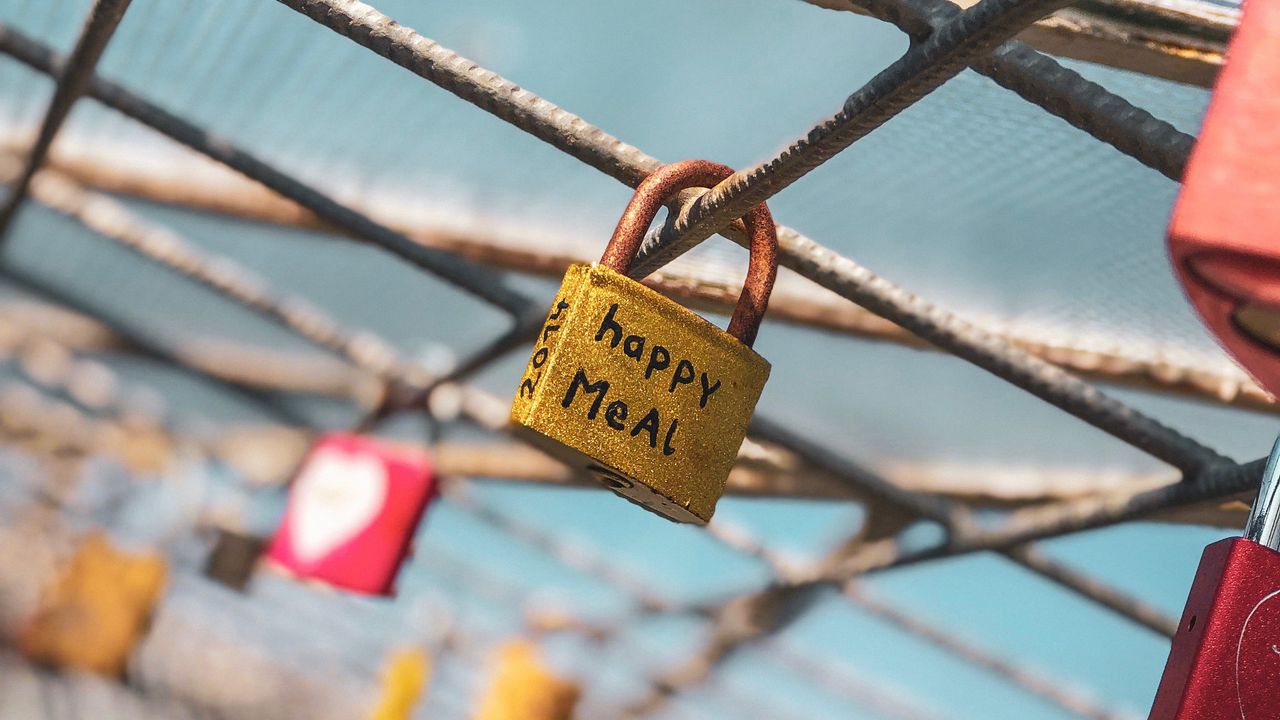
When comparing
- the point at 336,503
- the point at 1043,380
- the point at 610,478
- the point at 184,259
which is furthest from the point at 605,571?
the point at 610,478

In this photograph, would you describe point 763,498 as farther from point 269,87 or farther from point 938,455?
point 269,87

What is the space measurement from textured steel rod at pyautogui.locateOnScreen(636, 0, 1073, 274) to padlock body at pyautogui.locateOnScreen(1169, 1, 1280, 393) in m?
0.26

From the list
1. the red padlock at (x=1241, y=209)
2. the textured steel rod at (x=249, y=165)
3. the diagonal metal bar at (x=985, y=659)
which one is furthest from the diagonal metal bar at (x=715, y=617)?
the red padlock at (x=1241, y=209)

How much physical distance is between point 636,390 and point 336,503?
2.06 meters

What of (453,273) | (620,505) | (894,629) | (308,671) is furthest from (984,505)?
(308,671)

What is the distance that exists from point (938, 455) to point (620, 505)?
2739 millimetres

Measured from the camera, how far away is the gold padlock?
2.99ft

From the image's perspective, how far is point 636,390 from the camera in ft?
3.05

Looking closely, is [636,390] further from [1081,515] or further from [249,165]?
[249,165]

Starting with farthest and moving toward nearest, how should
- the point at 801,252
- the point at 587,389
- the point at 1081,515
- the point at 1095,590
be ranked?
the point at 1095,590 → the point at 1081,515 → the point at 801,252 → the point at 587,389

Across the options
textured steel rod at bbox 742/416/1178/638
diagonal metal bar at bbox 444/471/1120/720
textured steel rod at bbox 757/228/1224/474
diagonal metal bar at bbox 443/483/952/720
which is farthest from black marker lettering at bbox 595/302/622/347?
diagonal metal bar at bbox 443/483/952/720

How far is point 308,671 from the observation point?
7.49 m

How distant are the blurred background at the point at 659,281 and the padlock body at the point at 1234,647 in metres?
0.97

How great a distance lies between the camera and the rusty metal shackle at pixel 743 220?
1009mm
